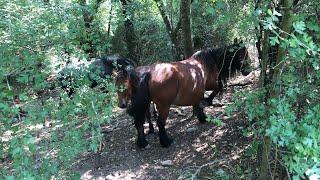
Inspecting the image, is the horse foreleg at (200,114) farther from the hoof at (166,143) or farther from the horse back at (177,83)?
the hoof at (166,143)

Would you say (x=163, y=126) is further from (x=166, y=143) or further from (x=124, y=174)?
(x=124, y=174)

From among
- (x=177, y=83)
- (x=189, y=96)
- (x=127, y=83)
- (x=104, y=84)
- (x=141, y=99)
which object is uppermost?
(x=104, y=84)

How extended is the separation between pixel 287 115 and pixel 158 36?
8.68m

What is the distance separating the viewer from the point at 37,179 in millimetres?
3250

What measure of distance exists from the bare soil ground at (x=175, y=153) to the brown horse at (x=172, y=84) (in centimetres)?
23

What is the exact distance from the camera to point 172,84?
5.82 m

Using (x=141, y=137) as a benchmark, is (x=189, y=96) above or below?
above

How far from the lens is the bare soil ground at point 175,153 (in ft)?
16.8

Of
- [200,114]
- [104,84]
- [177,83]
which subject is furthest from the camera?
[200,114]

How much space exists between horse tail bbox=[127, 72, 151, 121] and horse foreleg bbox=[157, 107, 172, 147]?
27 cm

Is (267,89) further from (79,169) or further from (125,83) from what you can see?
(79,169)

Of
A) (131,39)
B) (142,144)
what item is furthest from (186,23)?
(131,39)

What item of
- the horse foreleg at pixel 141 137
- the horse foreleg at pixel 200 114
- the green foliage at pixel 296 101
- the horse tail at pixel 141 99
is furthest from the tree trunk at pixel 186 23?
the green foliage at pixel 296 101

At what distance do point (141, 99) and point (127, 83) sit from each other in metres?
0.35
